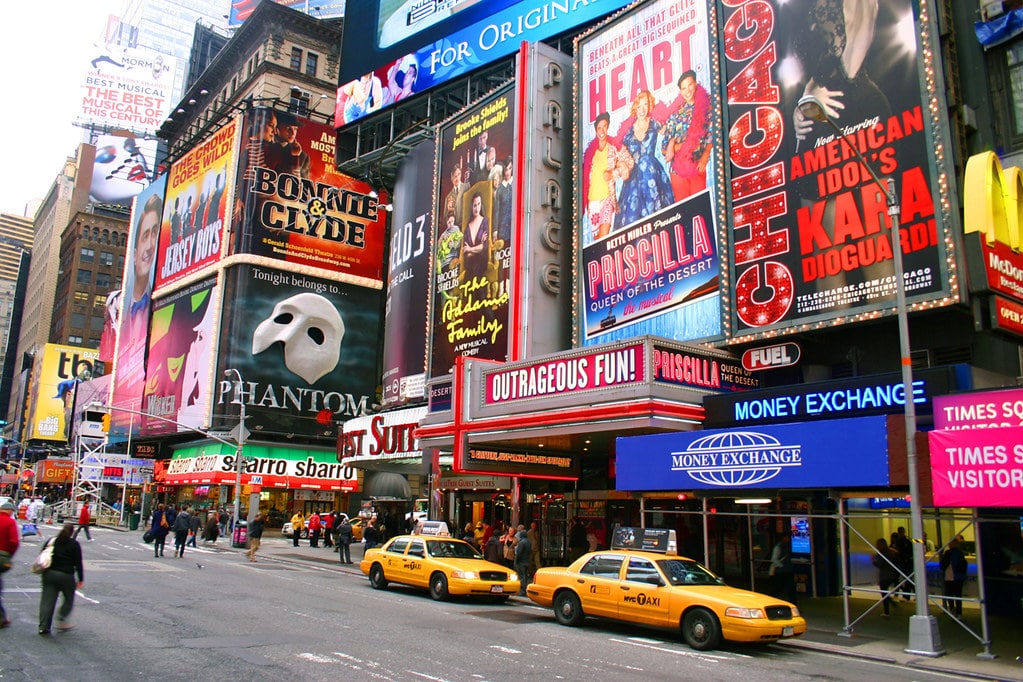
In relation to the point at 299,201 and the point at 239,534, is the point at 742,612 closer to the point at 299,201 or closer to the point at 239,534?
the point at 239,534

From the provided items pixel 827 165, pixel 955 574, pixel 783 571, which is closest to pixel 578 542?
pixel 783 571

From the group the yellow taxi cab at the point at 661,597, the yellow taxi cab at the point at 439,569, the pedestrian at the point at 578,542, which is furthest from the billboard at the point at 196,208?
the yellow taxi cab at the point at 661,597

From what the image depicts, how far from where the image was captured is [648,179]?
2523 cm

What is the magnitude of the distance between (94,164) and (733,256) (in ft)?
449

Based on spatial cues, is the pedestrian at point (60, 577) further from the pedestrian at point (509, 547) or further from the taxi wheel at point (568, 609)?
the pedestrian at point (509, 547)

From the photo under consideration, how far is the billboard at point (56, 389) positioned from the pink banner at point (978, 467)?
10813cm

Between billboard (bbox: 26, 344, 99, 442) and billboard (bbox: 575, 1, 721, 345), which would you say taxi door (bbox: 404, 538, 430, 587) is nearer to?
billboard (bbox: 575, 1, 721, 345)

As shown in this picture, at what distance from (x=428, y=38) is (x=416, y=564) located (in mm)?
32982

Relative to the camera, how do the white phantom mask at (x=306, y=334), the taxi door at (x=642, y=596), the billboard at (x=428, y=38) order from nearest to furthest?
the taxi door at (x=642, y=596), the billboard at (x=428, y=38), the white phantom mask at (x=306, y=334)

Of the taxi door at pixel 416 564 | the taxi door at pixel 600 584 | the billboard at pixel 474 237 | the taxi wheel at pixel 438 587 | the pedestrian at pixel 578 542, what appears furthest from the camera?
A: the billboard at pixel 474 237

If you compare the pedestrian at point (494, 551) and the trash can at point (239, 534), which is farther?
the trash can at point (239, 534)

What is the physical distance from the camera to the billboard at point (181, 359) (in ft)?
183

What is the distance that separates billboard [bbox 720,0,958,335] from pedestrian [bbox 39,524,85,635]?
16.0 metres

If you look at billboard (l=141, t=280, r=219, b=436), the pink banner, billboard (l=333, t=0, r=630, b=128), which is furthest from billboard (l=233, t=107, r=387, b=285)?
the pink banner
